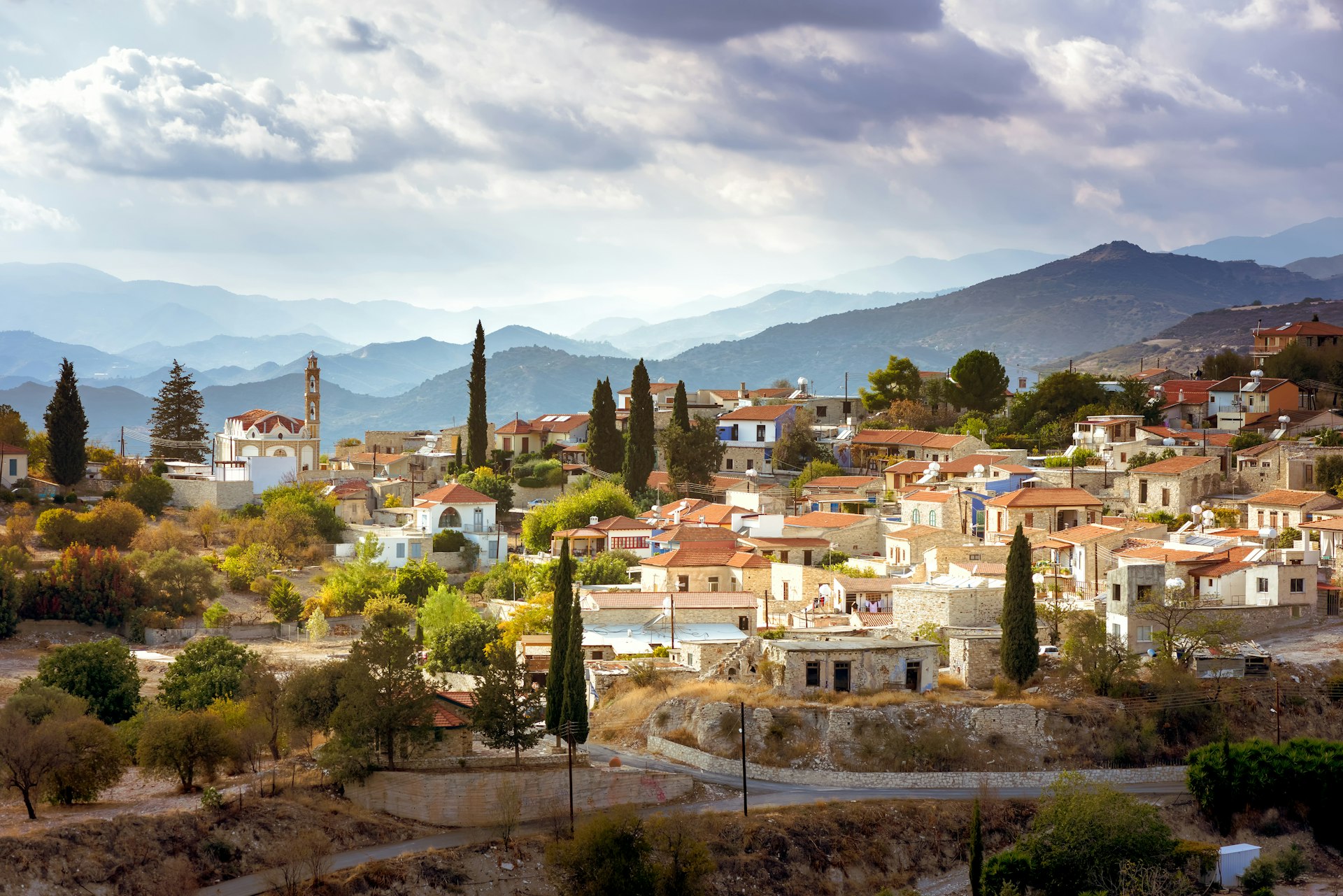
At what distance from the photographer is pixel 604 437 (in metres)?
66.5

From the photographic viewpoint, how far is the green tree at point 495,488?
63406 millimetres

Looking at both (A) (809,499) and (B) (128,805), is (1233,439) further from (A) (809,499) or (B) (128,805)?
(B) (128,805)

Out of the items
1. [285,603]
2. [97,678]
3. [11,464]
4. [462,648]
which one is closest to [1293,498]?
[462,648]

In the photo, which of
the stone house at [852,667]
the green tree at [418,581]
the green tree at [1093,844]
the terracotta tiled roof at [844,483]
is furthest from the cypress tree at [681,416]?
the green tree at [1093,844]

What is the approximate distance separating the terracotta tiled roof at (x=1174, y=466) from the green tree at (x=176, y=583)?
3402 centimetres

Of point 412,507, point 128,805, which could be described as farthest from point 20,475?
point 128,805

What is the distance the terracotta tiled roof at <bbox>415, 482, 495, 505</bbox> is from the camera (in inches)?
2311

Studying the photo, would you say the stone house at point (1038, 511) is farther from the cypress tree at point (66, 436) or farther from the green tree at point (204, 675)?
the cypress tree at point (66, 436)

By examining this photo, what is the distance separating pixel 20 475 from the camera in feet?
197

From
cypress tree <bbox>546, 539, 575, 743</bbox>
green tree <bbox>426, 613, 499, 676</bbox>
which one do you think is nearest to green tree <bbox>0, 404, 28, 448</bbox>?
green tree <bbox>426, 613, 499, 676</bbox>

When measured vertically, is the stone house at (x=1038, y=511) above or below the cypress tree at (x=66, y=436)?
below

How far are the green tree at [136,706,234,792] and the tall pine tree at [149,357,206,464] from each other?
47.8 meters

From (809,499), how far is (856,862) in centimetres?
2895

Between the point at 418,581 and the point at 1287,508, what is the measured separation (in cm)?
2989
